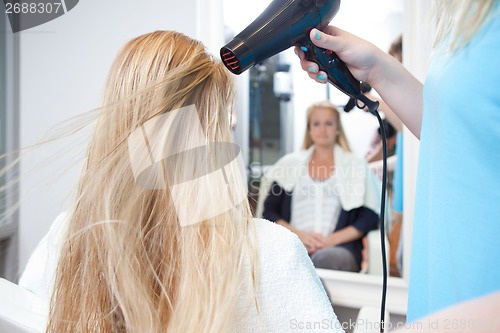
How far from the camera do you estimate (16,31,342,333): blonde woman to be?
0.62 m

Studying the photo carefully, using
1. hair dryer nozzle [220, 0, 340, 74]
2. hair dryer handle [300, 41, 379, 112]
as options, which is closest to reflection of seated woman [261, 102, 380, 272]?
hair dryer handle [300, 41, 379, 112]

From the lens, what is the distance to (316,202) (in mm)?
1696

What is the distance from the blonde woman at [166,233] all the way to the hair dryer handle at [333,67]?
0.75ft

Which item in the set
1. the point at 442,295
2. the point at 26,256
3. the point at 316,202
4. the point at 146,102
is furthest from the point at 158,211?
the point at 26,256

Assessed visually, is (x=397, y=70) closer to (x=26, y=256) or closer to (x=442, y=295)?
(x=442, y=295)

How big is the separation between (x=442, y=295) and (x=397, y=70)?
41 cm

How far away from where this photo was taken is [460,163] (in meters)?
0.51

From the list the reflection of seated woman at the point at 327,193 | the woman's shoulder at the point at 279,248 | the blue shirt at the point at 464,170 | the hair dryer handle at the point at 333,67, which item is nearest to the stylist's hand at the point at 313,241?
the reflection of seated woman at the point at 327,193

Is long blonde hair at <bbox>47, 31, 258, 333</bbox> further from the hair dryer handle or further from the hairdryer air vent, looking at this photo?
the hair dryer handle

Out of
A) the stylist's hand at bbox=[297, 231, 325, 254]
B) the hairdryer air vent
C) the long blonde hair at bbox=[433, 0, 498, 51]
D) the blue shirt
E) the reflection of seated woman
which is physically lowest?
the stylist's hand at bbox=[297, 231, 325, 254]

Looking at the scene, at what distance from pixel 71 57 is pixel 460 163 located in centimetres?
195

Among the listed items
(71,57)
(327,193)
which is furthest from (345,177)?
(71,57)

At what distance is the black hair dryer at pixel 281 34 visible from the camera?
0.72 metres

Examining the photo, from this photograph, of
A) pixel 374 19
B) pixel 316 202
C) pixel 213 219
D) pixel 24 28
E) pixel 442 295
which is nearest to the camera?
pixel 442 295
